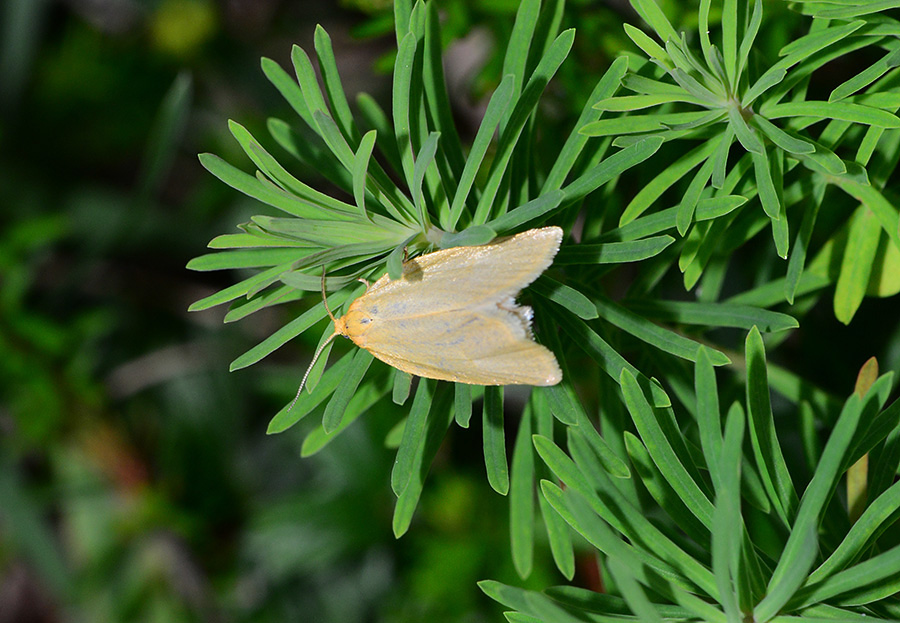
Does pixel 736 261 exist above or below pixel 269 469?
above

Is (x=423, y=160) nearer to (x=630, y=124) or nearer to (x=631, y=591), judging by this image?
(x=630, y=124)

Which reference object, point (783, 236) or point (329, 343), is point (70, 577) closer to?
point (329, 343)

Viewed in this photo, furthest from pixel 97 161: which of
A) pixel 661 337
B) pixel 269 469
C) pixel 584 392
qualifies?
pixel 661 337

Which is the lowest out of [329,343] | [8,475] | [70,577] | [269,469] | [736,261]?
[70,577]

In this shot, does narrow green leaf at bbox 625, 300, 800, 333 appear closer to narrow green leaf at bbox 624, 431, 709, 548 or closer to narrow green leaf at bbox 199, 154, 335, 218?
narrow green leaf at bbox 624, 431, 709, 548

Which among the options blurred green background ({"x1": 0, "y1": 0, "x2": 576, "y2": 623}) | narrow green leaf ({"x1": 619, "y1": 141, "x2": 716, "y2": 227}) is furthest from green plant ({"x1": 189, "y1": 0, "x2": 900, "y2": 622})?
blurred green background ({"x1": 0, "y1": 0, "x2": 576, "y2": 623})

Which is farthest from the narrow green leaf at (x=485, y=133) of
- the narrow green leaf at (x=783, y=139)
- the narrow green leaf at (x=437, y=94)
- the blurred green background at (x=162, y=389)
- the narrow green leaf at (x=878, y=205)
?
the blurred green background at (x=162, y=389)

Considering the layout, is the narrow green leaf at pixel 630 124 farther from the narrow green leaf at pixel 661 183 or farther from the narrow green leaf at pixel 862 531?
the narrow green leaf at pixel 862 531

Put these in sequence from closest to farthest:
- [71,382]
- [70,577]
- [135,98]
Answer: [71,382] → [70,577] → [135,98]
